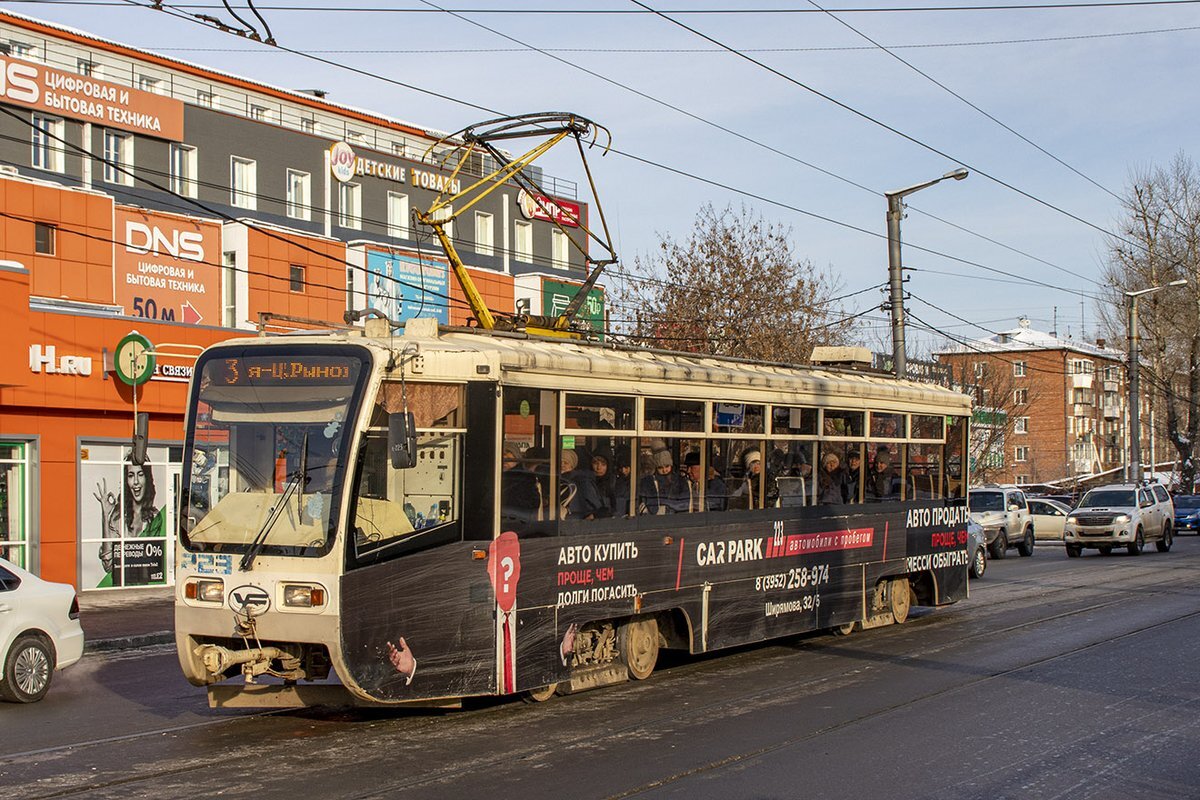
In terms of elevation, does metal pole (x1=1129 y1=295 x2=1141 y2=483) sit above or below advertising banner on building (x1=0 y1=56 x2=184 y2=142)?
below

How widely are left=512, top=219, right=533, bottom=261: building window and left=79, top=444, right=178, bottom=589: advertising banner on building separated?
30.0 metres

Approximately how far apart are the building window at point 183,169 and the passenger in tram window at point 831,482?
32102 millimetres

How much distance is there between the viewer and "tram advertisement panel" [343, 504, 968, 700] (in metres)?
9.47

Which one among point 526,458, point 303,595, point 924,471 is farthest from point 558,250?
point 303,595

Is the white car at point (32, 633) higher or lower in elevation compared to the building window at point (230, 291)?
lower

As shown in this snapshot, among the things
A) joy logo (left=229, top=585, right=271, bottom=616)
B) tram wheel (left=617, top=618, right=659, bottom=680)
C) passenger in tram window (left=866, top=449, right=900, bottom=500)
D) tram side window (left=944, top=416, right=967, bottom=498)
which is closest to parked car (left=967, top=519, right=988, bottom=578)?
tram side window (left=944, top=416, right=967, bottom=498)

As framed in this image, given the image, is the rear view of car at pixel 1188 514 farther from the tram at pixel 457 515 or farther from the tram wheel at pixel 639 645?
the tram wheel at pixel 639 645

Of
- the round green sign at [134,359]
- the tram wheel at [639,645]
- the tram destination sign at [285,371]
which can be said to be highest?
the round green sign at [134,359]

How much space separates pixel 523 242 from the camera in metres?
54.2

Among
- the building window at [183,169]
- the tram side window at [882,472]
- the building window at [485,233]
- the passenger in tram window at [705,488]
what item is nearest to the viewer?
the passenger in tram window at [705,488]

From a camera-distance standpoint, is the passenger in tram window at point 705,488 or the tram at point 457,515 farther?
the passenger in tram window at point 705,488

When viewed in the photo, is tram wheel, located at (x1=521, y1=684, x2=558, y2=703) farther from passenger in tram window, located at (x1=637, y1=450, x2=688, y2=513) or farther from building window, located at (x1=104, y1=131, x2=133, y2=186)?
building window, located at (x1=104, y1=131, x2=133, y2=186)

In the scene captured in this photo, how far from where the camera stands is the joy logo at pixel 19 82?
120 ft

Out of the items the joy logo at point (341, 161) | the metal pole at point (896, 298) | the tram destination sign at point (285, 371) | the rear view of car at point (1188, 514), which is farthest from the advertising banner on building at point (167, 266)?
the rear view of car at point (1188, 514)
